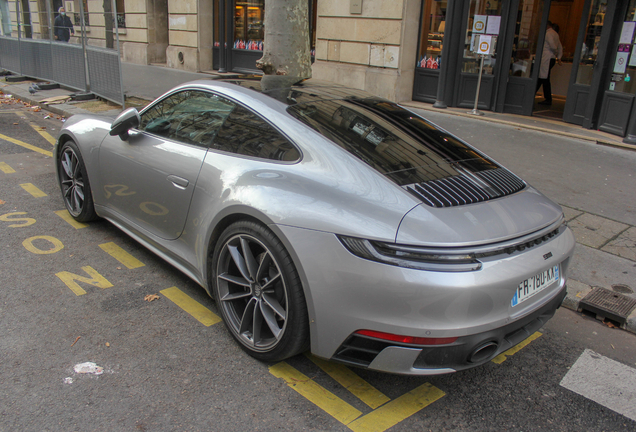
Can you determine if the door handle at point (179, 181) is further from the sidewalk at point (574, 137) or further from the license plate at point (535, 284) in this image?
the license plate at point (535, 284)

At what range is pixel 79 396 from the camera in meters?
2.58

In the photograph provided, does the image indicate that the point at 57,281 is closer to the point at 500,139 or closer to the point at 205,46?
the point at 500,139

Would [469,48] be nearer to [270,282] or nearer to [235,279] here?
[235,279]

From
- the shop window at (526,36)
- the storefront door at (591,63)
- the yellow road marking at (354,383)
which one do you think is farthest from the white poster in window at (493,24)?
the yellow road marking at (354,383)

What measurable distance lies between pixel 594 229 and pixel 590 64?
601 cm

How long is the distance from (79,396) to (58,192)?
3753mm

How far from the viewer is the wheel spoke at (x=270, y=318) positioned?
9.09 ft

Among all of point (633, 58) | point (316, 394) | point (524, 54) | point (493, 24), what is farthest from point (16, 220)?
point (524, 54)

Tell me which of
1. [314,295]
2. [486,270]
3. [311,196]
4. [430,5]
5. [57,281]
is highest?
[430,5]

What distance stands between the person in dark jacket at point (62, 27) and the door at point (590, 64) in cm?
1091

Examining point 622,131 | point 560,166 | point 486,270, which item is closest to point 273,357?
point 486,270

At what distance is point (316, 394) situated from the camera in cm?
271

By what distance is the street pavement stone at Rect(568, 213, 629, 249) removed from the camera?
16.2 feet

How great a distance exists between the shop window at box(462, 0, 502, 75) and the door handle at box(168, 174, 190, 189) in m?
9.09
